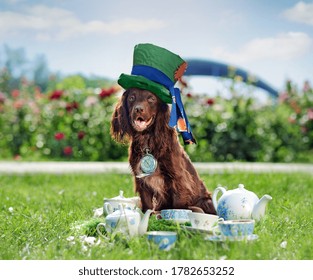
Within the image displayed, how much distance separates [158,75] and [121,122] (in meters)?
0.38

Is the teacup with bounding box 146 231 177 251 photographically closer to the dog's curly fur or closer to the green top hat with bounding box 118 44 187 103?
the dog's curly fur

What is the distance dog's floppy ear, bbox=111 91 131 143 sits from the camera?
12.3 feet

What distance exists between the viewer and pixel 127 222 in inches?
134

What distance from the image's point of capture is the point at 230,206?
12.8 feet

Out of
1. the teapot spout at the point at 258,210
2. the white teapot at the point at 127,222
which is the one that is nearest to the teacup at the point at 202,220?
the white teapot at the point at 127,222

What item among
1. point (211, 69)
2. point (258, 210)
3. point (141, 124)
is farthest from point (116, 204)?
point (211, 69)

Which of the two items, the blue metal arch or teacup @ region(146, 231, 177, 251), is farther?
the blue metal arch

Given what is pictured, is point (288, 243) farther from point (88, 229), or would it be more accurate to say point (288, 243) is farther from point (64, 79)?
point (64, 79)

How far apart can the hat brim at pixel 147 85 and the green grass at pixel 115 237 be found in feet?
2.59

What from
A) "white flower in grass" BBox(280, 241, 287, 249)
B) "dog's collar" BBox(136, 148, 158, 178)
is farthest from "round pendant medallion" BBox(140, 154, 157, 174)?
"white flower in grass" BBox(280, 241, 287, 249)

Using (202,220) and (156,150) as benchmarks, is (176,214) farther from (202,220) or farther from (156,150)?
(156,150)

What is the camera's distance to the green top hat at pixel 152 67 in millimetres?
3631

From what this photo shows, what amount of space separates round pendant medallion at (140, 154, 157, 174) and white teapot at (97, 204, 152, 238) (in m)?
0.33

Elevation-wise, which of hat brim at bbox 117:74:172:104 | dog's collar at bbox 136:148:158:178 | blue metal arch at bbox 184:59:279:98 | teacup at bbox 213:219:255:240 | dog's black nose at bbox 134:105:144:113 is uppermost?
blue metal arch at bbox 184:59:279:98
